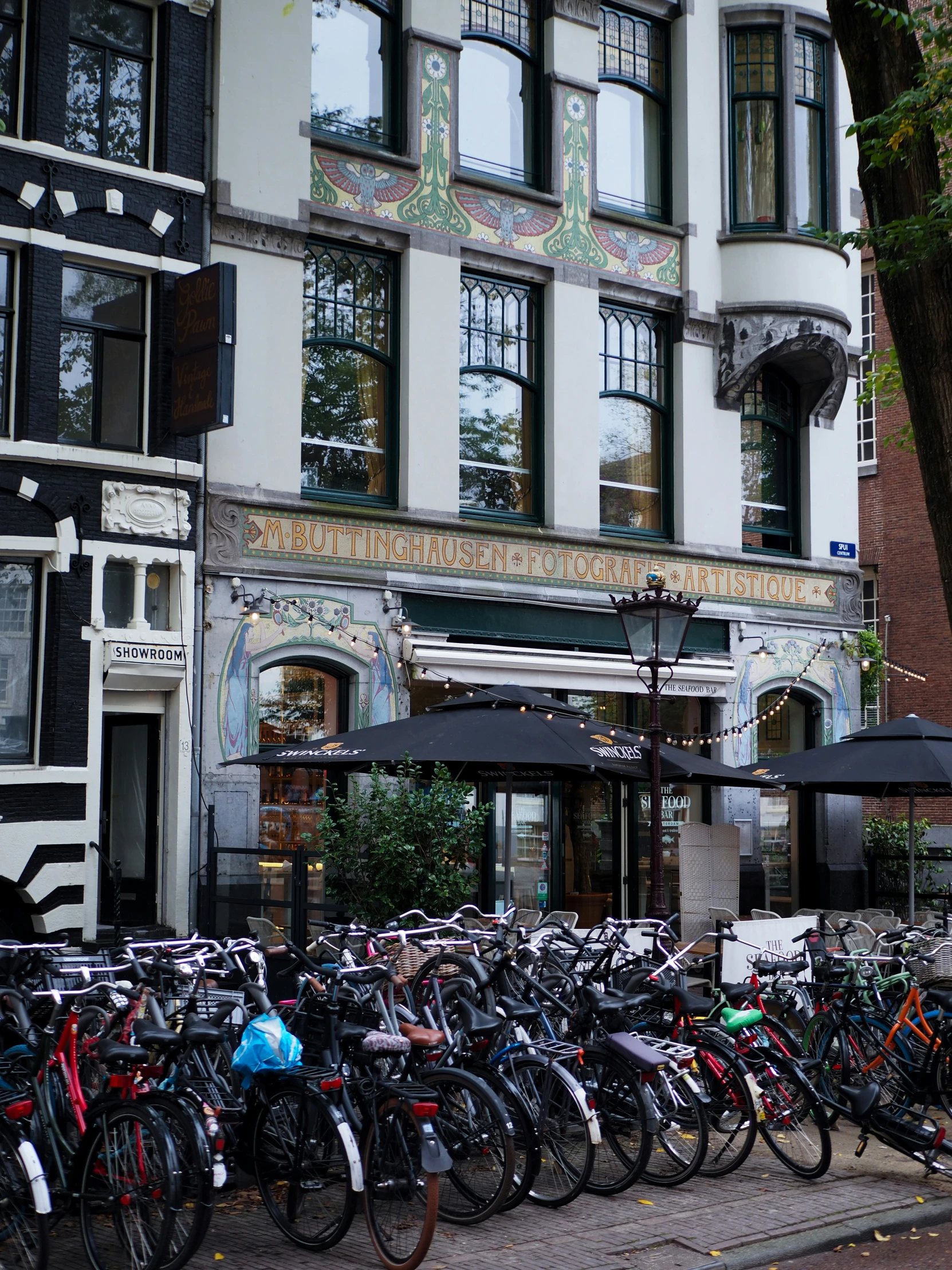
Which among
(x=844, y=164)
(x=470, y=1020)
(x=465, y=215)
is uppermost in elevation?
(x=844, y=164)

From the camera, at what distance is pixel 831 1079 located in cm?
939

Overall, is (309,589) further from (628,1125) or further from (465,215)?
(628,1125)

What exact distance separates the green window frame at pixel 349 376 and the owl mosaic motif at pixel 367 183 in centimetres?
58

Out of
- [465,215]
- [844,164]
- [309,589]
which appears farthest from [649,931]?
[844,164]

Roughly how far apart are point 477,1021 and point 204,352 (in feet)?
28.1

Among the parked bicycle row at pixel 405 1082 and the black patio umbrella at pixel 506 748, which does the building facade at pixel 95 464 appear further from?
the parked bicycle row at pixel 405 1082

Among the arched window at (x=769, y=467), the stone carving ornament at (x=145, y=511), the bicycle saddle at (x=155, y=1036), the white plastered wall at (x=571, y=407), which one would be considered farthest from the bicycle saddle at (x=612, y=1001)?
the arched window at (x=769, y=467)

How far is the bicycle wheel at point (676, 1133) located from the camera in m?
8.09

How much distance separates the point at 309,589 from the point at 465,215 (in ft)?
16.5

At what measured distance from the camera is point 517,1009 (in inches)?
325

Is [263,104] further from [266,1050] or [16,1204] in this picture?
[16,1204]

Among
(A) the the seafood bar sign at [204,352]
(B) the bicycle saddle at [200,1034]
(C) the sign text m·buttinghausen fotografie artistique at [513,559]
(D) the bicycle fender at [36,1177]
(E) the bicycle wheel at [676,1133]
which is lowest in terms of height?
(E) the bicycle wheel at [676,1133]

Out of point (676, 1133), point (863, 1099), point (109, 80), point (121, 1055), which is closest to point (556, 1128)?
point (676, 1133)

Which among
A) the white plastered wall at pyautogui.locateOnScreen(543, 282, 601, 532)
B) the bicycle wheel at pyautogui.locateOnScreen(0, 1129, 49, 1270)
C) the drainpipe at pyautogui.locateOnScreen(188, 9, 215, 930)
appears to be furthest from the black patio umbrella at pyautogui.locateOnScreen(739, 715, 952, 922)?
the bicycle wheel at pyautogui.locateOnScreen(0, 1129, 49, 1270)
